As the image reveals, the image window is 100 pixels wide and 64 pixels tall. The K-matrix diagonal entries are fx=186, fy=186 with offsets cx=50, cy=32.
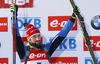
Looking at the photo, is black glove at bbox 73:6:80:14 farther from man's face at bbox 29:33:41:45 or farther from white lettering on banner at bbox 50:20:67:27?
man's face at bbox 29:33:41:45

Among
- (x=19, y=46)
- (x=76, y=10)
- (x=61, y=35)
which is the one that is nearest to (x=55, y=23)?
(x=61, y=35)

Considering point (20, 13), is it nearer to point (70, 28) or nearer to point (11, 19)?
point (11, 19)

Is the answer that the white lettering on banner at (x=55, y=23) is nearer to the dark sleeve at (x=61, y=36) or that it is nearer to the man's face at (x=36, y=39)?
the dark sleeve at (x=61, y=36)

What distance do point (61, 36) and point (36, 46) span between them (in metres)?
0.32

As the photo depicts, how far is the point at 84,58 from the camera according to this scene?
2.26 metres

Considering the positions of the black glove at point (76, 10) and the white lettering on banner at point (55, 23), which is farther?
the white lettering on banner at point (55, 23)

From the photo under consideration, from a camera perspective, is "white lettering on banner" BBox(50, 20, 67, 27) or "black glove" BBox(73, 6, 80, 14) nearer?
"black glove" BBox(73, 6, 80, 14)

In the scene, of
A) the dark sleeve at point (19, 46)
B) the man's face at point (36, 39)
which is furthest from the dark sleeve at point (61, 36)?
the dark sleeve at point (19, 46)

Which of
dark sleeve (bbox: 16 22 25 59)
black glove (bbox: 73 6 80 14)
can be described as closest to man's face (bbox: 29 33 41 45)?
dark sleeve (bbox: 16 22 25 59)

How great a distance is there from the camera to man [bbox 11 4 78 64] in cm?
219

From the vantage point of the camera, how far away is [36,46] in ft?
7.28

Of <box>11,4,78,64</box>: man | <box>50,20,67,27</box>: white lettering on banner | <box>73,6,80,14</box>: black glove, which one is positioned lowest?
<box>11,4,78,64</box>: man

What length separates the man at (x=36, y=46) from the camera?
2.19 meters

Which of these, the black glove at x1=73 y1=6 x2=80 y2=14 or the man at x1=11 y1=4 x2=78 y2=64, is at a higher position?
the black glove at x1=73 y1=6 x2=80 y2=14
